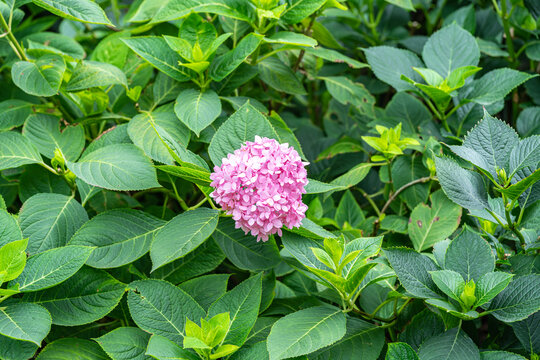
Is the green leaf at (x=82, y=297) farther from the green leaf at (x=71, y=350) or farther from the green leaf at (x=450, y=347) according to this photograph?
the green leaf at (x=450, y=347)

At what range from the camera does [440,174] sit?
1.18 metres

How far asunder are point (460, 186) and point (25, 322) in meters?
0.92

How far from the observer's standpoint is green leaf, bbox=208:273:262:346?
3.66ft

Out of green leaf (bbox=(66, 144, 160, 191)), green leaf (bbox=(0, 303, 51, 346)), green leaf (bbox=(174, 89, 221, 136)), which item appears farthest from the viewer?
green leaf (bbox=(174, 89, 221, 136))

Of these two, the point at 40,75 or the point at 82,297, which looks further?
the point at 40,75

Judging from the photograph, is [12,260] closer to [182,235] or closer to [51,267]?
[51,267]

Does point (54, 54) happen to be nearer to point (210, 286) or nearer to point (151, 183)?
point (151, 183)

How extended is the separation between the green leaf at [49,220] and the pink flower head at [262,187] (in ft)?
1.26

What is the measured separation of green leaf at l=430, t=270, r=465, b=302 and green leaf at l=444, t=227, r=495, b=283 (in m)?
0.05

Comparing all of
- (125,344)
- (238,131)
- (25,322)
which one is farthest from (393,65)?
(25,322)

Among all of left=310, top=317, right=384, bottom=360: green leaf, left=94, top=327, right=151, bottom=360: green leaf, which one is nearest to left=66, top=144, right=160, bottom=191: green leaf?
left=94, top=327, right=151, bottom=360: green leaf

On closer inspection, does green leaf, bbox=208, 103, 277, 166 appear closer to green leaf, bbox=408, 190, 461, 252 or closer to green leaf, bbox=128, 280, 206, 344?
green leaf, bbox=128, 280, 206, 344

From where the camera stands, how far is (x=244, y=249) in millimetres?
1271

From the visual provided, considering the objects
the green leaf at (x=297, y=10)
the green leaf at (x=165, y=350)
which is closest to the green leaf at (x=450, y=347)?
the green leaf at (x=165, y=350)
